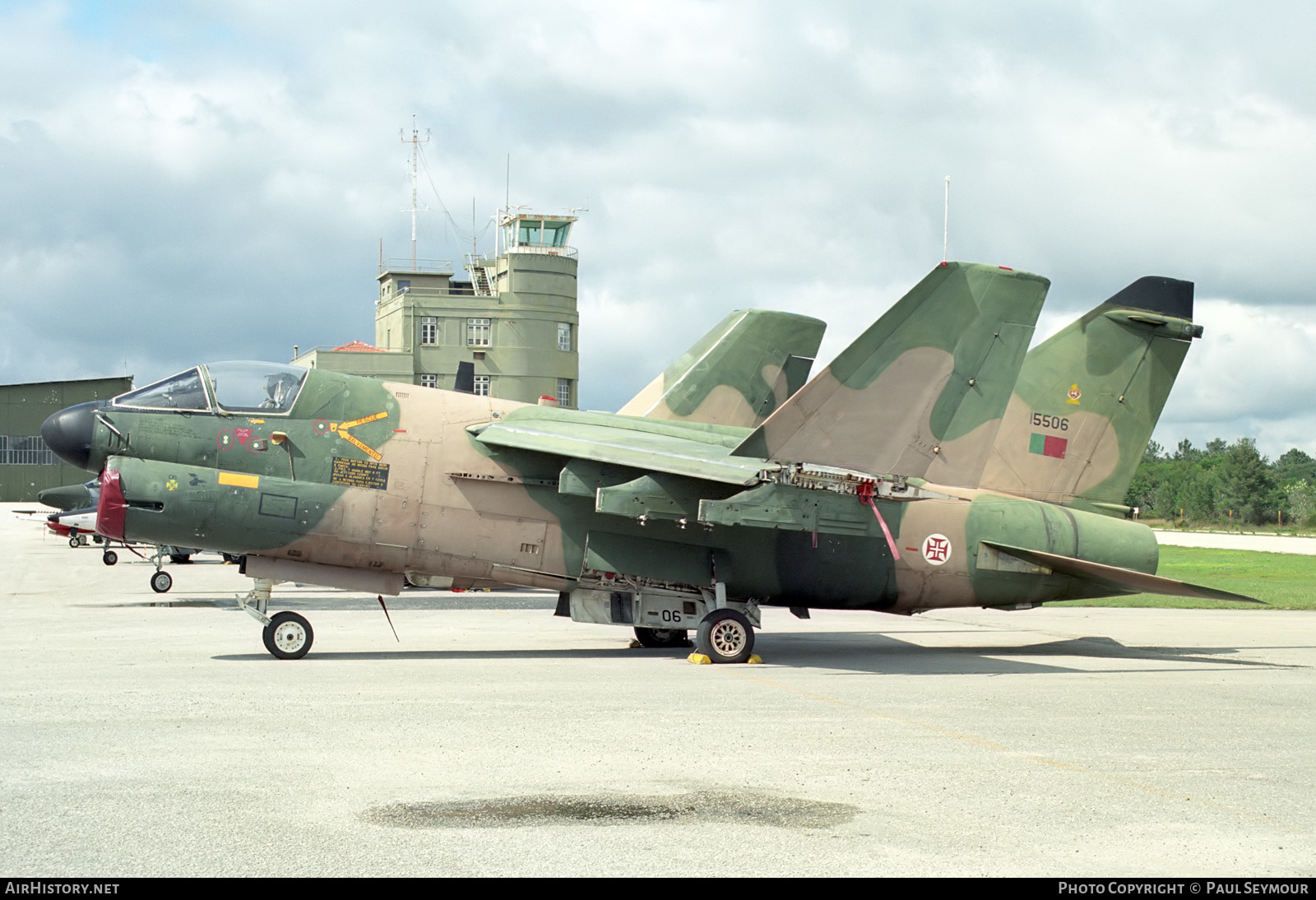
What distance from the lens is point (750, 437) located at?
14.3m

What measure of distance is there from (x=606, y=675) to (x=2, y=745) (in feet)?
20.4

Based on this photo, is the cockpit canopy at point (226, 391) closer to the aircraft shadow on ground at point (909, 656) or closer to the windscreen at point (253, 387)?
the windscreen at point (253, 387)

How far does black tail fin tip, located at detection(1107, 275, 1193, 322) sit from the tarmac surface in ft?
16.0

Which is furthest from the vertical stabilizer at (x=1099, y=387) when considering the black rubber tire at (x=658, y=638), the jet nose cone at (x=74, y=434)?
the jet nose cone at (x=74, y=434)

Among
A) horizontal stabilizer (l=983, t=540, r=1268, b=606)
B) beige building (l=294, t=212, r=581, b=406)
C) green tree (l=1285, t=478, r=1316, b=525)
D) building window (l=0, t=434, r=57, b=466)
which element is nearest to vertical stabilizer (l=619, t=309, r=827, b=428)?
horizontal stabilizer (l=983, t=540, r=1268, b=606)

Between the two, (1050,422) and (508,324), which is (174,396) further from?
(508,324)

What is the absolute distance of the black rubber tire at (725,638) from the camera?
14.8m

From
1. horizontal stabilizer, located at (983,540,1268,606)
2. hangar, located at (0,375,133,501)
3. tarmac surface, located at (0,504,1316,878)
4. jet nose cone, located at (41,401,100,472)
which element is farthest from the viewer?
hangar, located at (0,375,133,501)

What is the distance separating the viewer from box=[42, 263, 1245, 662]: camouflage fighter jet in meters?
14.1

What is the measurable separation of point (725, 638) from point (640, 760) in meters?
6.51

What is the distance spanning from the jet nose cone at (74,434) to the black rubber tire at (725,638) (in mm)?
7508

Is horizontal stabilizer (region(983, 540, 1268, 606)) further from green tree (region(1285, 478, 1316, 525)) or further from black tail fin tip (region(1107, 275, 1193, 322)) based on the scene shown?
green tree (region(1285, 478, 1316, 525))

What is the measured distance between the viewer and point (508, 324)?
8956 cm
